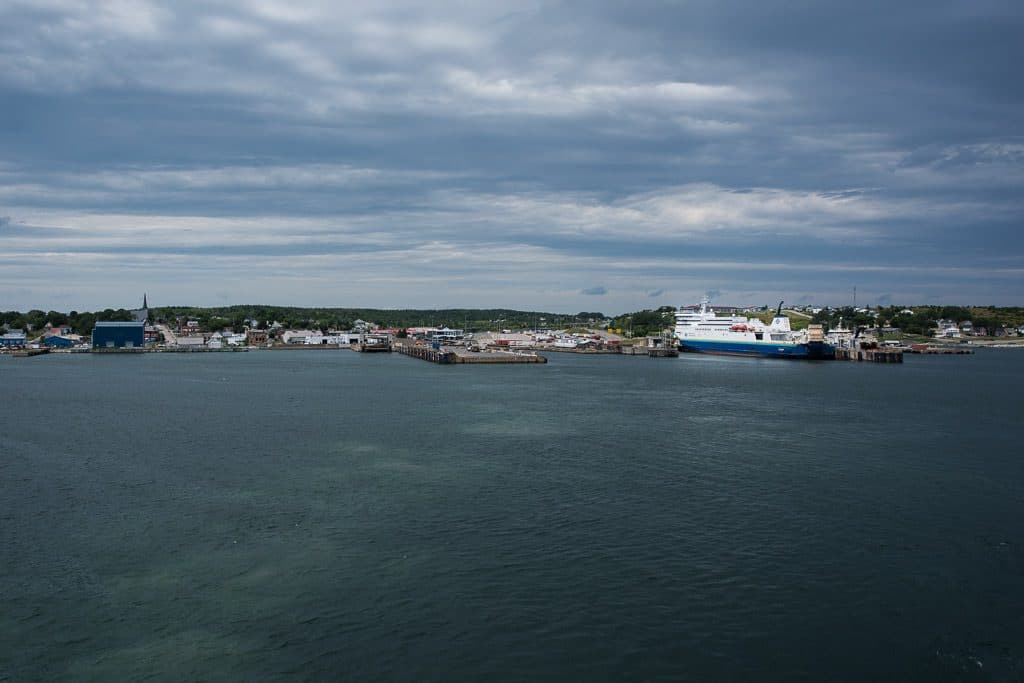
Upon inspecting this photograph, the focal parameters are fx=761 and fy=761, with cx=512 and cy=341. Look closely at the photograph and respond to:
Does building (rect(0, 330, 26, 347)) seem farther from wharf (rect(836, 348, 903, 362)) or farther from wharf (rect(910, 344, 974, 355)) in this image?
wharf (rect(910, 344, 974, 355))

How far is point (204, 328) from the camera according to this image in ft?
526

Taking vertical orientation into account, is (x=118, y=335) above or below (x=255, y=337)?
above

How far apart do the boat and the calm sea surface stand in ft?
182

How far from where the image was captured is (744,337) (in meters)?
94.2

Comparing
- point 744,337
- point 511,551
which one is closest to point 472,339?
point 744,337

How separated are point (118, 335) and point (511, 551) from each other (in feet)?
372

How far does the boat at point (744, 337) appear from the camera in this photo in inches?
3410

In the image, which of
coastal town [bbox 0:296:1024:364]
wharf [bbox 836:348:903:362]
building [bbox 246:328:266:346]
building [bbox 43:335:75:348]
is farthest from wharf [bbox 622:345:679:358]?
building [bbox 43:335:75:348]

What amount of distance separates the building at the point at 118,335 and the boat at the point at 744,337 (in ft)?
261

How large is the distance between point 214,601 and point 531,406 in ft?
93.7

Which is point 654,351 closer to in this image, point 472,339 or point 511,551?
point 472,339

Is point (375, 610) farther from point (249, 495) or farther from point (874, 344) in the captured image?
point (874, 344)

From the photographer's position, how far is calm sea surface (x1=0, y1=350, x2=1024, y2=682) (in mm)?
10992

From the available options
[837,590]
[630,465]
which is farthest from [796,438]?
[837,590]
